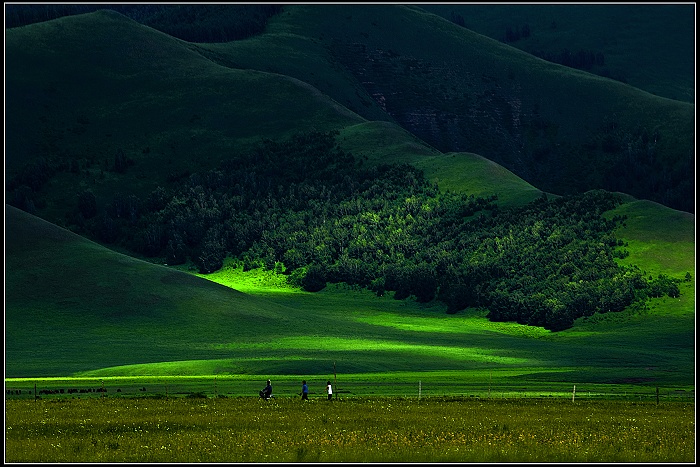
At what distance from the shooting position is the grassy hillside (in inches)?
5261

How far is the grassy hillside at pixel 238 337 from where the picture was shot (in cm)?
13362

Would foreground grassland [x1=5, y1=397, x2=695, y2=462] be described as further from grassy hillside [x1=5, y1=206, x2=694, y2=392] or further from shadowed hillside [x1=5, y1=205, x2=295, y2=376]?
shadowed hillside [x1=5, y1=205, x2=295, y2=376]

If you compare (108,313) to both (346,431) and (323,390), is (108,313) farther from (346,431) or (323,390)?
(346,431)

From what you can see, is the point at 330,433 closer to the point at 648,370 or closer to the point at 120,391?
the point at 120,391

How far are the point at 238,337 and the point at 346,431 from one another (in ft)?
337

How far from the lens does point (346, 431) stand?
62.4 metres

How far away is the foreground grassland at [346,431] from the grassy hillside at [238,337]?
42.0 m

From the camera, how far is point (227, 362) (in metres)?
134

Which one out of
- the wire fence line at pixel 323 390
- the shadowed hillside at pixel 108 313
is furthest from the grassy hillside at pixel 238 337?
the wire fence line at pixel 323 390

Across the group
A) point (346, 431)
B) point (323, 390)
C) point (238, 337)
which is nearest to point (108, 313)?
point (238, 337)

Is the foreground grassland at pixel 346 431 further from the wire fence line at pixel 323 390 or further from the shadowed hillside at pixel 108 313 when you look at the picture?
the shadowed hillside at pixel 108 313

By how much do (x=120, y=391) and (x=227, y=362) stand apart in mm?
32860

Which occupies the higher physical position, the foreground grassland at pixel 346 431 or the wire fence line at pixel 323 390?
the foreground grassland at pixel 346 431

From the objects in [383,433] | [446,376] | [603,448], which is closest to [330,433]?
[383,433]
